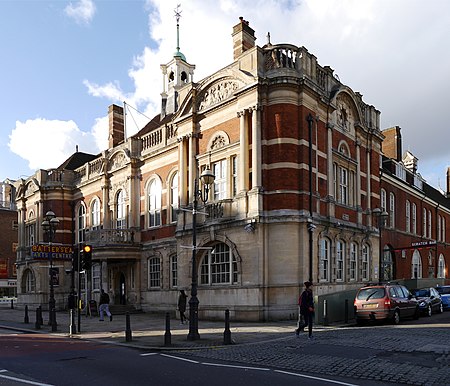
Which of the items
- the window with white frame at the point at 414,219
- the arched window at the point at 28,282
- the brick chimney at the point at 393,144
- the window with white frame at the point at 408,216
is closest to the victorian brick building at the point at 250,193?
the window with white frame at the point at 408,216

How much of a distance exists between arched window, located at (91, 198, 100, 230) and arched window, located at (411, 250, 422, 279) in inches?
927

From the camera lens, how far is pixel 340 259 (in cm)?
2539

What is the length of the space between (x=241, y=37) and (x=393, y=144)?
20.4m

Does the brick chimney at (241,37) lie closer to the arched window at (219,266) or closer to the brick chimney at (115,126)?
the arched window at (219,266)

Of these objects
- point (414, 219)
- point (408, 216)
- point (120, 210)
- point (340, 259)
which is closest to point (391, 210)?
point (408, 216)

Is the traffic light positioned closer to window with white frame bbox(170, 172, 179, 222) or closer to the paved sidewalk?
the paved sidewalk

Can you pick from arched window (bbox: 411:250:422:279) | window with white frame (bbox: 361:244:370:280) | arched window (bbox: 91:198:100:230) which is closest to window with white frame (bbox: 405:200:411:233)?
arched window (bbox: 411:250:422:279)

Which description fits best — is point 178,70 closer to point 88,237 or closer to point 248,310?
point 88,237

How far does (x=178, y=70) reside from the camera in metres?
42.8

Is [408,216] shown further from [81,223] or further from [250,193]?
[81,223]

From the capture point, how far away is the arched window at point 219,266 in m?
22.8

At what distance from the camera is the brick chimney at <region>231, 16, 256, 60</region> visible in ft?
85.5

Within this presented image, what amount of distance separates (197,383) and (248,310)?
12.6 meters

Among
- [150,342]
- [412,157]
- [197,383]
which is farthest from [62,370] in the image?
[412,157]
